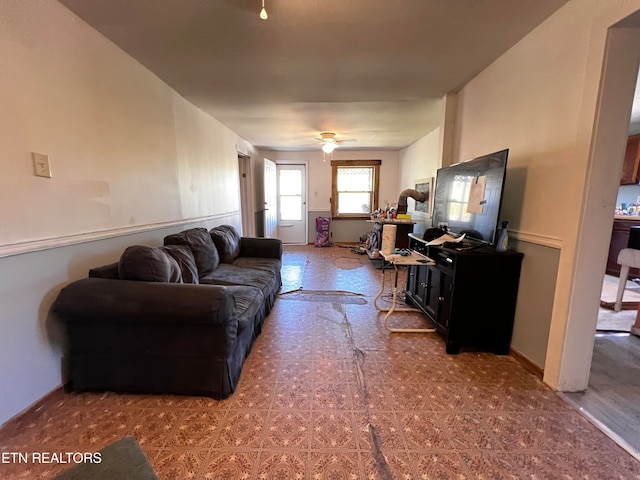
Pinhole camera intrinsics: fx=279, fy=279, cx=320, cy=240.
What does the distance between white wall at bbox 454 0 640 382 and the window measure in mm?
4538

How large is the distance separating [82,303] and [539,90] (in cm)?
312

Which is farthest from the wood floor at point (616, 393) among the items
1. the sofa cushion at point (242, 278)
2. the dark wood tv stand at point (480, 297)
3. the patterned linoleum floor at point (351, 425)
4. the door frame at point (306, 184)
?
the door frame at point (306, 184)

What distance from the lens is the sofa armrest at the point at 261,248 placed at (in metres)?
3.49

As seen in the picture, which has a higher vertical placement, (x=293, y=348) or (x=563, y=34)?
(x=563, y=34)

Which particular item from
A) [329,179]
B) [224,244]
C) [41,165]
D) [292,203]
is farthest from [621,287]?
A: [292,203]

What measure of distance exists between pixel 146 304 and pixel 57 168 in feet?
3.25

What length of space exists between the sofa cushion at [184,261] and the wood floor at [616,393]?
2678mm

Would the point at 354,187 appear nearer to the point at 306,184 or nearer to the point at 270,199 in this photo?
the point at 306,184

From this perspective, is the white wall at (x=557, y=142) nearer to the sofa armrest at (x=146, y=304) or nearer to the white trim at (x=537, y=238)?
the white trim at (x=537, y=238)

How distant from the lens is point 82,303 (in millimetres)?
1533

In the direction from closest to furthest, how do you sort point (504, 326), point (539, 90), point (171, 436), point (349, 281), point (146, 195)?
1. point (171, 436)
2. point (539, 90)
3. point (504, 326)
4. point (146, 195)
5. point (349, 281)

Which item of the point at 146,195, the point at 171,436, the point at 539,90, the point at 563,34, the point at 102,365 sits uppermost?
the point at 563,34

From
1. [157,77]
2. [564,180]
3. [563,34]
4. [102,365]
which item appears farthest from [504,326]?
[157,77]

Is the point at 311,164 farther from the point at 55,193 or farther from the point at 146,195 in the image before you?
the point at 55,193
